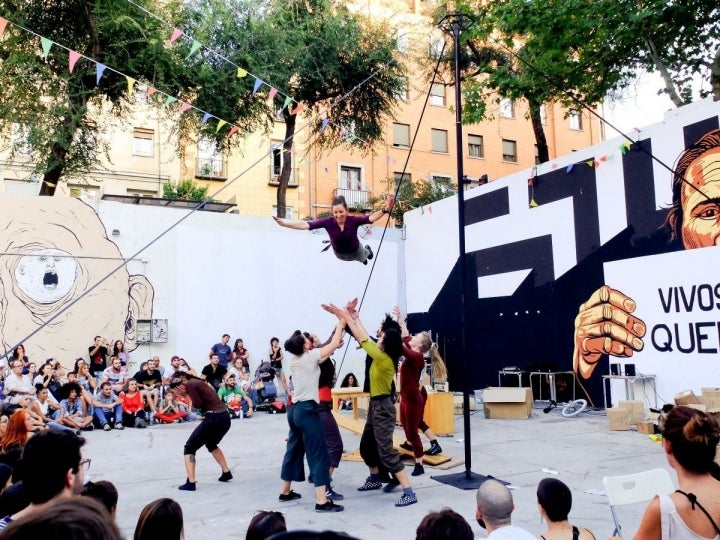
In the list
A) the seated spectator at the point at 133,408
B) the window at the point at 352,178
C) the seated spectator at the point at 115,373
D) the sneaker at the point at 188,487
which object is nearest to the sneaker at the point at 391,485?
the sneaker at the point at 188,487

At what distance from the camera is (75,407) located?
1120cm

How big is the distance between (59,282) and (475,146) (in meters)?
19.8

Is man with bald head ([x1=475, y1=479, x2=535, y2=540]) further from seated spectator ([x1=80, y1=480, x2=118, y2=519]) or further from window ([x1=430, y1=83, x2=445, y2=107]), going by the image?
window ([x1=430, y1=83, x2=445, y2=107])

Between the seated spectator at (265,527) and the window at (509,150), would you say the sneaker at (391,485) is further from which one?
the window at (509,150)

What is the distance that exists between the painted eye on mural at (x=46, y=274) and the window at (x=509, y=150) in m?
20.8

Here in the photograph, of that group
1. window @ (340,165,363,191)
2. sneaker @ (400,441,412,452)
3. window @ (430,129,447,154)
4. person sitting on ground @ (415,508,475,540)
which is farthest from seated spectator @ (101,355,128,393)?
window @ (430,129,447,154)

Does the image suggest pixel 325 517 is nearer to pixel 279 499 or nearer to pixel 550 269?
pixel 279 499

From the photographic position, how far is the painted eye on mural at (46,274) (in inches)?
522

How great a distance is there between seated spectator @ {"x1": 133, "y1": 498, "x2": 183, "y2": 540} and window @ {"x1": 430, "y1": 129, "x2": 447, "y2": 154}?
26.5 m

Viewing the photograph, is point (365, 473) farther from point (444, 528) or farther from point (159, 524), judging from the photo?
point (444, 528)

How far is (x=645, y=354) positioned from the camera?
1095 cm

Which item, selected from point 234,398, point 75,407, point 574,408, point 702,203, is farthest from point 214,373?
point 702,203

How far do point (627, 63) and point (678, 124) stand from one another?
487cm

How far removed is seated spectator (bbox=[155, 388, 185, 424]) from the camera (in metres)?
12.1
